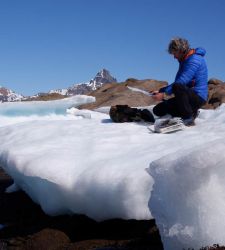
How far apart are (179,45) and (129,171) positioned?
300 cm

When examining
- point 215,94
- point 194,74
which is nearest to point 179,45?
point 194,74

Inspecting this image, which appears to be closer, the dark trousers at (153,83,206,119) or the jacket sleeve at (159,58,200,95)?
the dark trousers at (153,83,206,119)

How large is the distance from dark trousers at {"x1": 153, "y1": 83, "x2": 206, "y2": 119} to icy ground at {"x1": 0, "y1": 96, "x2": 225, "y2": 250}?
0.82ft

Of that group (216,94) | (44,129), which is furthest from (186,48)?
(216,94)

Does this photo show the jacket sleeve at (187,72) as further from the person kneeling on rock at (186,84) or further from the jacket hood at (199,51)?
the jacket hood at (199,51)

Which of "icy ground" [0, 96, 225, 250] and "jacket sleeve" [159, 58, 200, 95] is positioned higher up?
"jacket sleeve" [159, 58, 200, 95]

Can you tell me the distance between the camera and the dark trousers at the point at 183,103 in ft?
20.6

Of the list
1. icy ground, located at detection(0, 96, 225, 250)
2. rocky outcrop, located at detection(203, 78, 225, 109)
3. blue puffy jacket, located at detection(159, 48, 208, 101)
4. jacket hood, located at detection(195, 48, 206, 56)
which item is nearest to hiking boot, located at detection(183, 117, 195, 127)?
icy ground, located at detection(0, 96, 225, 250)

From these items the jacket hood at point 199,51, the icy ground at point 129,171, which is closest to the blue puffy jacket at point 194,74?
the jacket hood at point 199,51

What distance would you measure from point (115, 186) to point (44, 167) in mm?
835

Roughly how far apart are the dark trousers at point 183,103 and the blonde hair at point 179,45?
531 mm

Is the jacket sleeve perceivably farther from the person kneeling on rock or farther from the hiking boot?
the hiking boot

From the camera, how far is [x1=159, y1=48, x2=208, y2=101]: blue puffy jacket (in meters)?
6.39

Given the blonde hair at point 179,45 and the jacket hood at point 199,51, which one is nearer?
the blonde hair at point 179,45
